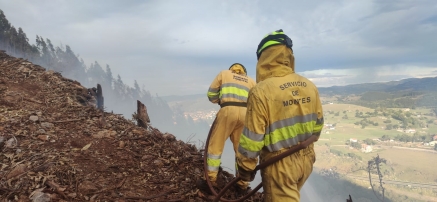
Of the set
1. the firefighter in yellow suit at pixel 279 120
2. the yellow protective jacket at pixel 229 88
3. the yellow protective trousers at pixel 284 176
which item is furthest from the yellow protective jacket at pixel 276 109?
the yellow protective jacket at pixel 229 88

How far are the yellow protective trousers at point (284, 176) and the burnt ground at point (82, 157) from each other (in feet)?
5.42

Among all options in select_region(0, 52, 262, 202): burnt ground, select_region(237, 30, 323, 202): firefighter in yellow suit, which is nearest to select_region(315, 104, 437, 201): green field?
select_region(0, 52, 262, 202): burnt ground

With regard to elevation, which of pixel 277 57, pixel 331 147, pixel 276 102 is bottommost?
pixel 331 147

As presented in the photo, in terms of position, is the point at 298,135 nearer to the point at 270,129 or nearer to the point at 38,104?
the point at 270,129

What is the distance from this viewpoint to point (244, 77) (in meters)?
4.68

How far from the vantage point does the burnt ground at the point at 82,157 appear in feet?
11.4

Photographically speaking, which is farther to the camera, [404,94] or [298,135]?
[404,94]

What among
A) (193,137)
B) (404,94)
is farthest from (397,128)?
(193,137)

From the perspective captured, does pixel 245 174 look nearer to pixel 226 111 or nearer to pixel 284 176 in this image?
pixel 284 176

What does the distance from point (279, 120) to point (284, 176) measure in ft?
1.72

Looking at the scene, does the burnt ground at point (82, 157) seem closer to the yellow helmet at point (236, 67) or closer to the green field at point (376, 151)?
the yellow helmet at point (236, 67)

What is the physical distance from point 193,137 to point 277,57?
12.7ft

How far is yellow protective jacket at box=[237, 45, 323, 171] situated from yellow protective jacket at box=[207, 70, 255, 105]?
5.91 feet

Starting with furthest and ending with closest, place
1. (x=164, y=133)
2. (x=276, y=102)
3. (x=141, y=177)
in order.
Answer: (x=164, y=133) < (x=141, y=177) < (x=276, y=102)
